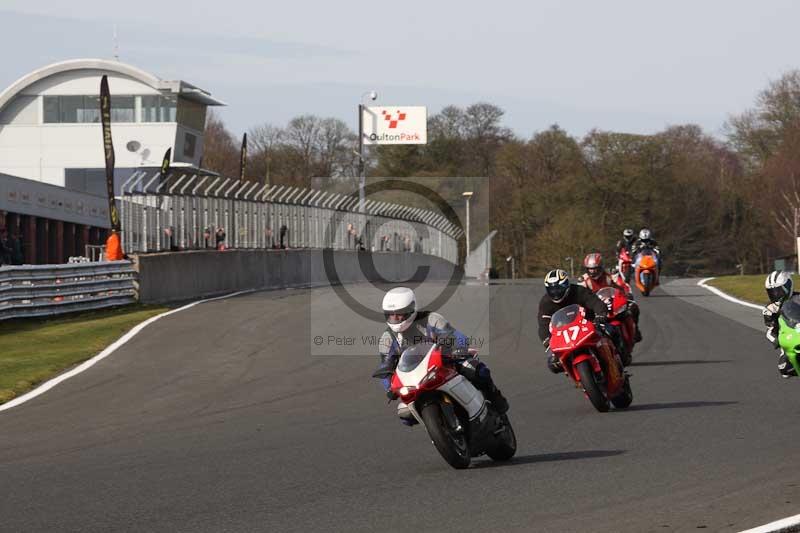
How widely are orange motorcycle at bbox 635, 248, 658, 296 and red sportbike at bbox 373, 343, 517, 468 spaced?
20669 mm

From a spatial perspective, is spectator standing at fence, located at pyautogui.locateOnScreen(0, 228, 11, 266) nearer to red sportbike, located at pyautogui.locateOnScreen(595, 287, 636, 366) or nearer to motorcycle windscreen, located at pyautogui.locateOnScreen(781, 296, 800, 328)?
red sportbike, located at pyautogui.locateOnScreen(595, 287, 636, 366)

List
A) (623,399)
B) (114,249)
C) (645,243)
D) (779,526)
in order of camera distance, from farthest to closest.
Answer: (645,243)
(114,249)
(623,399)
(779,526)

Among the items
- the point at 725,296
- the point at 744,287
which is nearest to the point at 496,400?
the point at 725,296

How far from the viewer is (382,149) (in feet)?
313

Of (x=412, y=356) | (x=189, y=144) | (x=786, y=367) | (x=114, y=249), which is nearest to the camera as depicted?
(x=412, y=356)

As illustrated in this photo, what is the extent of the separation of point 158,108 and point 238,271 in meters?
40.3

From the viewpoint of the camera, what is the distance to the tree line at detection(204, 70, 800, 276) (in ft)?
271

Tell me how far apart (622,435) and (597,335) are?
169cm

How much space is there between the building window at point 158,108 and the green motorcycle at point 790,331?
63.5 m

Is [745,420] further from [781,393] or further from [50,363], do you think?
[50,363]

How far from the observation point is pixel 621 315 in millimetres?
15984

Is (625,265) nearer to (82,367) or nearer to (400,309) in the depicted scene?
(82,367)

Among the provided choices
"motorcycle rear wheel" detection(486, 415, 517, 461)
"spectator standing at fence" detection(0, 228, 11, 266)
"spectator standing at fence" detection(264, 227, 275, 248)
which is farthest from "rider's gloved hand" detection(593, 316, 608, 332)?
"spectator standing at fence" detection(264, 227, 275, 248)

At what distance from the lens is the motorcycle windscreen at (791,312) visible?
1138 cm
